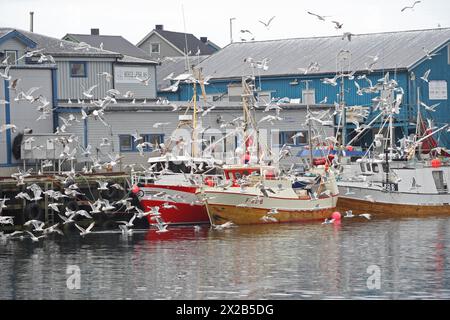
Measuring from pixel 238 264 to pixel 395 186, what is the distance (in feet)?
54.5

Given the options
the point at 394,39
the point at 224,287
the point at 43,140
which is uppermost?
the point at 394,39

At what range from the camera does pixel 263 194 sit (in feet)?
169

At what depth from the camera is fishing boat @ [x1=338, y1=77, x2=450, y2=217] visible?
184 feet

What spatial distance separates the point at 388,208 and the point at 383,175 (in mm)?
1367

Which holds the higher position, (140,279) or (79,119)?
(79,119)

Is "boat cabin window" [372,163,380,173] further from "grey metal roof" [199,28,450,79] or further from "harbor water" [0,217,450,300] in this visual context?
"grey metal roof" [199,28,450,79]

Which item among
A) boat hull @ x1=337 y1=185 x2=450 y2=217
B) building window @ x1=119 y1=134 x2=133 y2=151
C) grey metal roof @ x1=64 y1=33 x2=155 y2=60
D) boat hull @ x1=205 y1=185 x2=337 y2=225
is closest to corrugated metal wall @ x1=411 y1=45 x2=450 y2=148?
boat hull @ x1=337 y1=185 x2=450 y2=217

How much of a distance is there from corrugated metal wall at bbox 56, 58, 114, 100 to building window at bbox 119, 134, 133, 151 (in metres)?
5.11

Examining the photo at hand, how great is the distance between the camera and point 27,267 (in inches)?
1626

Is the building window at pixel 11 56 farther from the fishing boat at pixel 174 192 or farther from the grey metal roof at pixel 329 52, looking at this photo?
the grey metal roof at pixel 329 52

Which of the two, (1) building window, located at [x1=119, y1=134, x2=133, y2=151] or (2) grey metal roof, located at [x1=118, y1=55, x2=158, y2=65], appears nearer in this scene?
(1) building window, located at [x1=119, y1=134, x2=133, y2=151]

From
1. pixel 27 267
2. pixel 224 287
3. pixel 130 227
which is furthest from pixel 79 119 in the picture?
pixel 224 287

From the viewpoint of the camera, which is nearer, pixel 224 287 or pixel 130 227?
pixel 224 287

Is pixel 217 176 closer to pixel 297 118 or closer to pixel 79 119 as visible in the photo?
pixel 79 119
